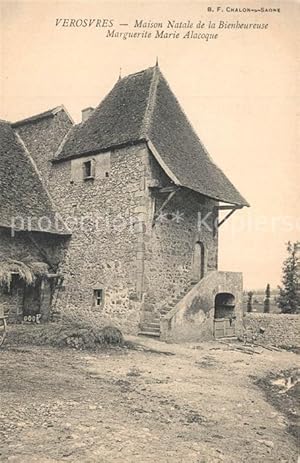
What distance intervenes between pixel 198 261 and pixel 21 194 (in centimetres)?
617

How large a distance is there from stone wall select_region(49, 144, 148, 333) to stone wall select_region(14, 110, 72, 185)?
0.84 meters

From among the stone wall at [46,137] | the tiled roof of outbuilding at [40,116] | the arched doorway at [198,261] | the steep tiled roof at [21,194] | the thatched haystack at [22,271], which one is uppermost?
the tiled roof of outbuilding at [40,116]

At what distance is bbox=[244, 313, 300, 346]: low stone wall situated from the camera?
17.0 meters

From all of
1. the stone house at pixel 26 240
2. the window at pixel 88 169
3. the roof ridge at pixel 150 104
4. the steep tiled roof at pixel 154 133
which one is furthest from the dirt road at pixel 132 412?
the roof ridge at pixel 150 104

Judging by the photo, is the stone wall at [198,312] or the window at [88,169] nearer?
the stone wall at [198,312]

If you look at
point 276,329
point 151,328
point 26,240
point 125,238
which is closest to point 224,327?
point 151,328

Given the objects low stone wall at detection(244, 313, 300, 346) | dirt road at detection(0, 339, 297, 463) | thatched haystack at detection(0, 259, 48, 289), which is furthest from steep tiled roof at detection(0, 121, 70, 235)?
low stone wall at detection(244, 313, 300, 346)

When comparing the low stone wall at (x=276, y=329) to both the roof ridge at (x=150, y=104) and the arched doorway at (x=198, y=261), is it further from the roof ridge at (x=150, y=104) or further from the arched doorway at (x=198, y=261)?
the roof ridge at (x=150, y=104)

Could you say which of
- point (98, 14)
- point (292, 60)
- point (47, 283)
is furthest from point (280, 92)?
point (47, 283)

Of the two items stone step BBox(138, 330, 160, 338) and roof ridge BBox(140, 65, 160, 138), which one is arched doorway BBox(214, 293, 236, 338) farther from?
roof ridge BBox(140, 65, 160, 138)

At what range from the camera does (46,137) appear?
1550 centimetres

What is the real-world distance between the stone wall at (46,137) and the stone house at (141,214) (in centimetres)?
4

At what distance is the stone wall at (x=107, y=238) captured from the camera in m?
12.1

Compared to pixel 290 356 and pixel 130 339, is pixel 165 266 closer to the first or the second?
pixel 130 339
